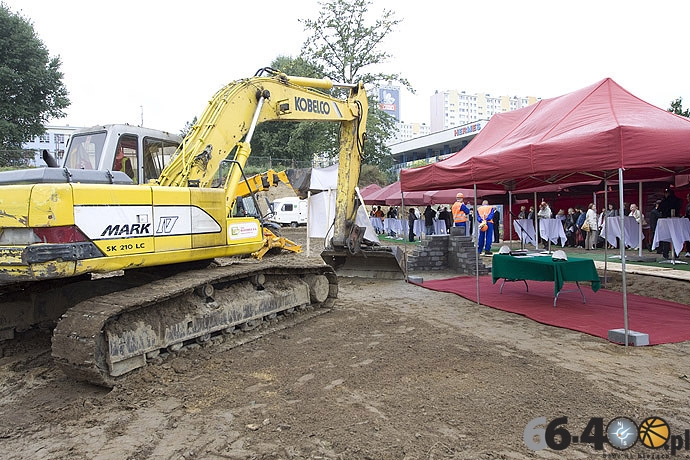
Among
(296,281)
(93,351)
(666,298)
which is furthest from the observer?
(666,298)

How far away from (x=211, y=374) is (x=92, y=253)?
1.49 meters

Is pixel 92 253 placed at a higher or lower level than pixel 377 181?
lower

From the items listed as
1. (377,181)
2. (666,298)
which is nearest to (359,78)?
(377,181)

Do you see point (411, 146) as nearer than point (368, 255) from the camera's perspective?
No

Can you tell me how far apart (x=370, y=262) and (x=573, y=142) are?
5286mm

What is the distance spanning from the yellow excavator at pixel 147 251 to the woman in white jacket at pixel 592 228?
1110cm

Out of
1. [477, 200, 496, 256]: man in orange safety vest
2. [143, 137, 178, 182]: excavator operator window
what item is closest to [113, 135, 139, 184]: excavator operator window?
[143, 137, 178, 182]: excavator operator window

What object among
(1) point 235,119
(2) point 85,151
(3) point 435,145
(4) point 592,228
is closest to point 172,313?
(2) point 85,151

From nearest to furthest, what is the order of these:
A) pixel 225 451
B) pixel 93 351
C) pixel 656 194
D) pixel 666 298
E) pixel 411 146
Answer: pixel 225 451 → pixel 93 351 → pixel 666 298 → pixel 656 194 → pixel 411 146

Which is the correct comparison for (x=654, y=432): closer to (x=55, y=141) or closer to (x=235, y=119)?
(x=235, y=119)

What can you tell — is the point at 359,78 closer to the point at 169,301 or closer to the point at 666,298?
the point at 666,298

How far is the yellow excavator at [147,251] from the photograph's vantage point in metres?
3.87

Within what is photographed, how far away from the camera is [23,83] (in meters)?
28.2

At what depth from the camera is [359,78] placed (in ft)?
97.4
